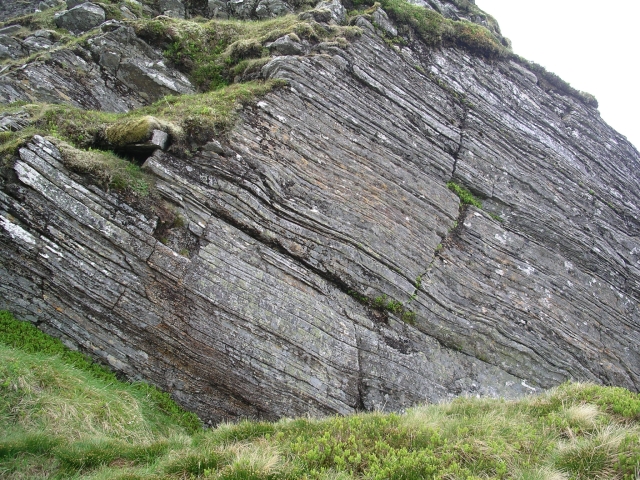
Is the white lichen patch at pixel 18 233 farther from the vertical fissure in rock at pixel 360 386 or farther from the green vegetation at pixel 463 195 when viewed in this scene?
the green vegetation at pixel 463 195

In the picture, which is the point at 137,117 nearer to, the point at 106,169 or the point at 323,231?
the point at 106,169

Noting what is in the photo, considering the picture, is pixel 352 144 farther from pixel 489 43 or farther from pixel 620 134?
pixel 620 134

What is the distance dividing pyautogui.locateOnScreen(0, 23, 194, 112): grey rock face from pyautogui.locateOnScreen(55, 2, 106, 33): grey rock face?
13.9 feet

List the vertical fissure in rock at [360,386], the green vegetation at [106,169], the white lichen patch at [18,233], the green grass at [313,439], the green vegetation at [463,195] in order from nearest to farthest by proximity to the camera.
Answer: the green grass at [313,439] < the white lichen patch at [18,233] < the green vegetation at [106,169] < the vertical fissure in rock at [360,386] < the green vegetation at [463,195]

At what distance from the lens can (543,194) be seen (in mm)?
19609

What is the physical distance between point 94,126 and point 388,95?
11621mm

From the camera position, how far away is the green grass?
19.1 feet

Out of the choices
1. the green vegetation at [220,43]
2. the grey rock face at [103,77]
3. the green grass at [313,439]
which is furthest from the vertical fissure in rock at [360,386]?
the grey rock face at [103,77]

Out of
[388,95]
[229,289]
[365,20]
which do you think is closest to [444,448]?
[229,289]

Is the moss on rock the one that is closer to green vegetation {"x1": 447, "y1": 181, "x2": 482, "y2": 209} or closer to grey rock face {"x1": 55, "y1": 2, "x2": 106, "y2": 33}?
green vegetation {"x1": 447, "y1": 181, "x2": 482, "y2": 209}

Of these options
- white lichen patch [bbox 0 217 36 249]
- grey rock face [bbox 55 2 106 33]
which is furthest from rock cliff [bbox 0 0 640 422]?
grey rock face [bbox 55 2 106 33]

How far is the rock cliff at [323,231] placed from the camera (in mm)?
10273

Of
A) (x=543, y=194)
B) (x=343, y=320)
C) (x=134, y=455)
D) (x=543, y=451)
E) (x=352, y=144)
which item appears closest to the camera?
(x=543, y=451)

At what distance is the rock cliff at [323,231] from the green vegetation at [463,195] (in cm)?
12
